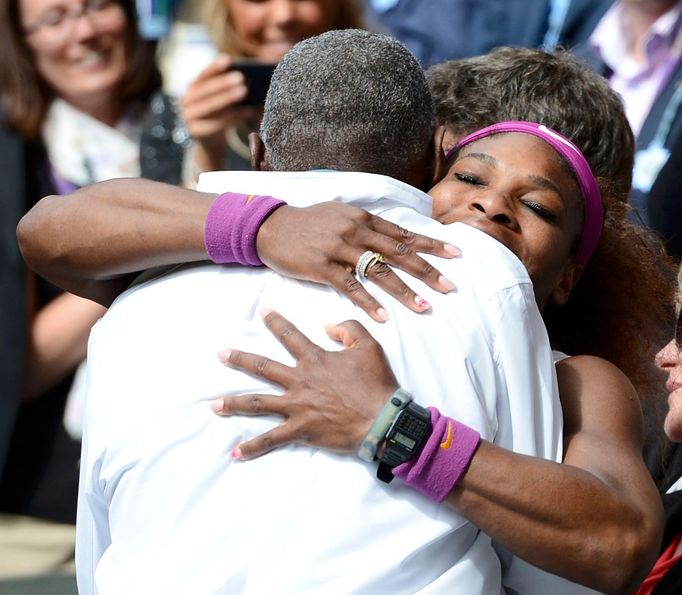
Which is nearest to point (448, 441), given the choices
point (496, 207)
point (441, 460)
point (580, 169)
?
point (441, 460)

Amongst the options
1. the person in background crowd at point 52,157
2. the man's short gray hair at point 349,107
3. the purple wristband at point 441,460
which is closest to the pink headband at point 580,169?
the man's short gray hair at point 349,107

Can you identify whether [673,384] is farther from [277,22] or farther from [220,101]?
[277,22]

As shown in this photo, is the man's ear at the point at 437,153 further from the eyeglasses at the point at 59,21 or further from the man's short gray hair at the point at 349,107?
the eyeglasses at the point at 59,21

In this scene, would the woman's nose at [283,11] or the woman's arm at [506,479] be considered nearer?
the woman's arm at [506,479]

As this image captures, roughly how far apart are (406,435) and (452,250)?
296 millimetres

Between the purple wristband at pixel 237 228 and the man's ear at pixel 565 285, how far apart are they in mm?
700

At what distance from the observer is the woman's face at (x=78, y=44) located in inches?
158

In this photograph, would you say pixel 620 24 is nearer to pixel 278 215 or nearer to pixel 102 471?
pixel 278 215

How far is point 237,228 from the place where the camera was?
1.74 meters

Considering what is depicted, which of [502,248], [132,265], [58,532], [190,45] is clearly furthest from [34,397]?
[502,248]

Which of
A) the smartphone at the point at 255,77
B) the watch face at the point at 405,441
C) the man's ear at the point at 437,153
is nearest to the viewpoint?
the watch face at the point at 405,441

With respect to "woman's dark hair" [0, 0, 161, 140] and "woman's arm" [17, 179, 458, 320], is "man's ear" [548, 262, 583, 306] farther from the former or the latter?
"woman's dark hair" [0, 0, 161, 140]

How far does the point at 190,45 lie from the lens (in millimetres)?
4191

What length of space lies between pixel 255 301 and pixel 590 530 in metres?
0.57
